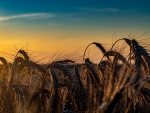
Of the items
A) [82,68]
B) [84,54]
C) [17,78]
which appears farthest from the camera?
[84,54]

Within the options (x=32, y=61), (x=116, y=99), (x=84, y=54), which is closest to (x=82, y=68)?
(x=32, y=61)

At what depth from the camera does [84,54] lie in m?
5.09

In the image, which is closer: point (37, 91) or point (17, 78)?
point (37, 91)

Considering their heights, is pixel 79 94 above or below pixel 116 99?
below

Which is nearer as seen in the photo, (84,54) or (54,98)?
(54,98)

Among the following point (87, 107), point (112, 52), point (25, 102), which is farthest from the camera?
point (112, 52)

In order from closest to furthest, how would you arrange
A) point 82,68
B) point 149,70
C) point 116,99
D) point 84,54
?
point 116,99 → point 149,70 → point 82,68 → point 84,54

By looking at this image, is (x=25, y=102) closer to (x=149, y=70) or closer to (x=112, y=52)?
(x=112, y=52)

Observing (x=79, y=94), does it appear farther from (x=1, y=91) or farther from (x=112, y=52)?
(x=1, y=91)

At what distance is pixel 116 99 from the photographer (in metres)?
1.69

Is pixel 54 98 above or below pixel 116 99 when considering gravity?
below

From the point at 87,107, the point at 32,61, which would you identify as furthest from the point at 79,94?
the point at 32,61

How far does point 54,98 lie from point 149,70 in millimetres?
1017

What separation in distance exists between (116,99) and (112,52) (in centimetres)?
215
